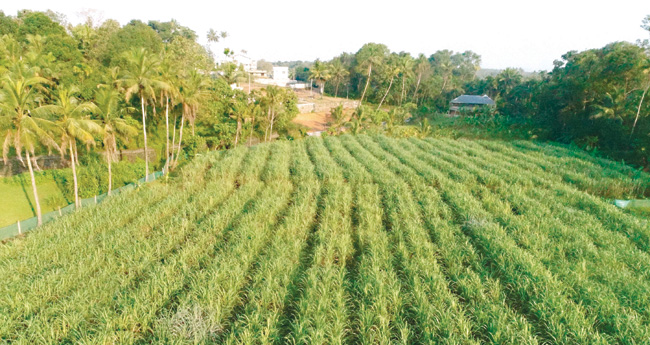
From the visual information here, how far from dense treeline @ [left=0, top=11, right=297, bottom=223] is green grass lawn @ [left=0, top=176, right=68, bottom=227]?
4.30 feet

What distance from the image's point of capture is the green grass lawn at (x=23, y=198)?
13.4m

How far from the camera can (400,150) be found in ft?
58.3

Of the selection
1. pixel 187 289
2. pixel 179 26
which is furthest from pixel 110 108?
pixel 179 26

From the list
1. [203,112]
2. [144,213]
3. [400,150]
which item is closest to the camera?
[144,213]

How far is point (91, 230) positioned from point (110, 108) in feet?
23.8

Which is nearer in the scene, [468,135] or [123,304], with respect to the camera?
[123,304]

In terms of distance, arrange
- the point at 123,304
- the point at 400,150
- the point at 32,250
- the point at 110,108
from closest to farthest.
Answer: the point at 123,304, the point at 32,250, the point at 110,108, the point at 400,150

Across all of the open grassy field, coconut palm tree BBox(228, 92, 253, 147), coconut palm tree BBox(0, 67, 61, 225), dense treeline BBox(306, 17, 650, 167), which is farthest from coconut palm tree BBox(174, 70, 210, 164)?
dense treeline BBox(306, 17, 650, 167)

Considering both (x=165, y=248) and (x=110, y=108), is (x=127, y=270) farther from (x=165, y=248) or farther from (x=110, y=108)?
(x=110, y=108)

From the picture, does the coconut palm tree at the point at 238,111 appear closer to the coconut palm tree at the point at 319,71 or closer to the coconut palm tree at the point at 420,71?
the coconut palm tree at the point at 319,71

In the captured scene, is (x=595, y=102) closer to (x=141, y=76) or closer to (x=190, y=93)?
(x=190, y=93)

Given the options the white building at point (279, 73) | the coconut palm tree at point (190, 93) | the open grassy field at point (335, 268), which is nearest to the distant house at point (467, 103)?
the open grassy field at point (335, 268)

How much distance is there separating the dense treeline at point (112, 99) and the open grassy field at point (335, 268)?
A: 3.61 meters

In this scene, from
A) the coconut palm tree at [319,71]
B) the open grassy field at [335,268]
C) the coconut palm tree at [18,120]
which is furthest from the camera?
the coconut palm tree at [319,71]
